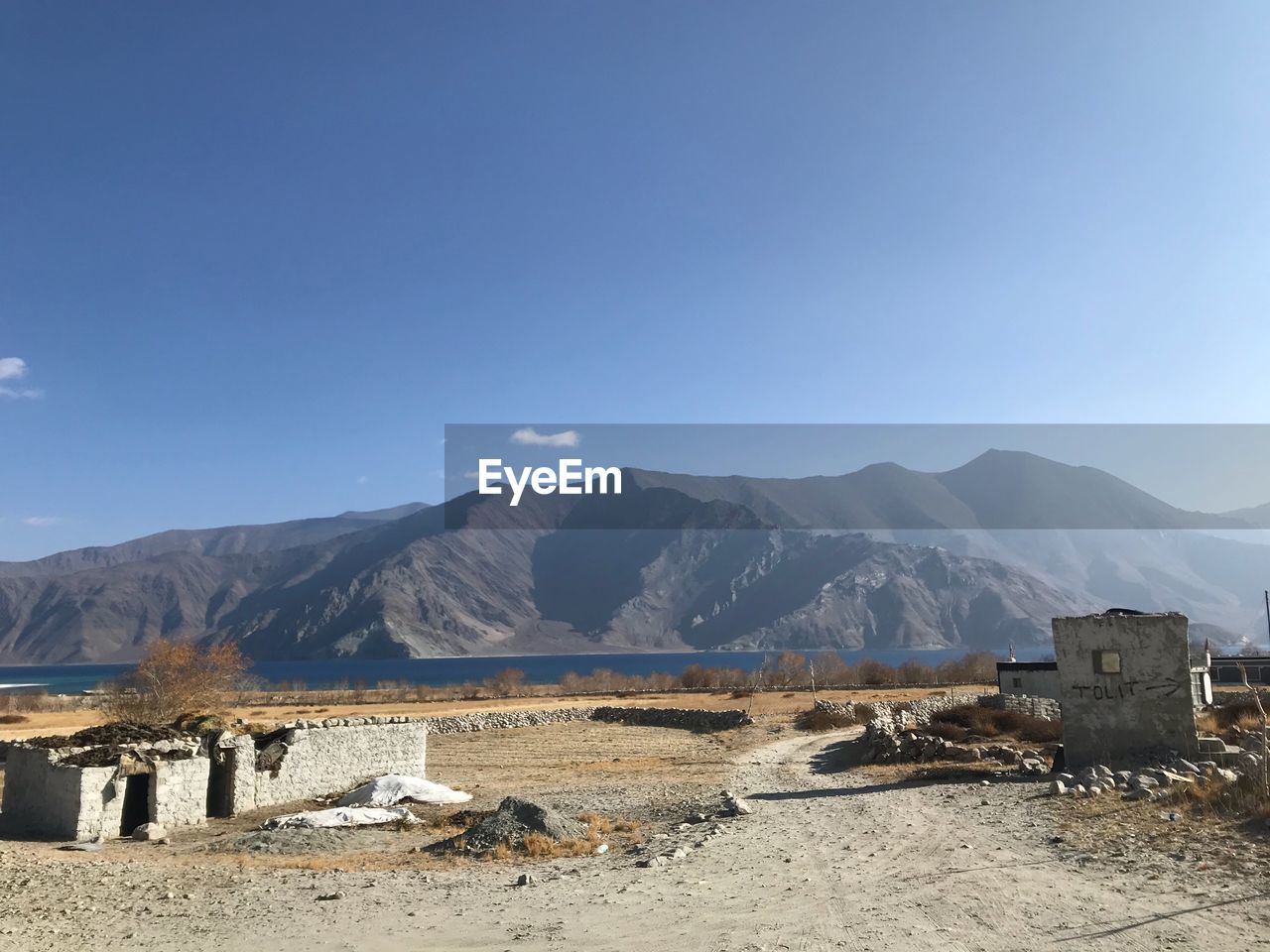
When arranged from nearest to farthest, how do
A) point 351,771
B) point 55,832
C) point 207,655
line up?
point 55,832 < point 351,771 < point 207,655

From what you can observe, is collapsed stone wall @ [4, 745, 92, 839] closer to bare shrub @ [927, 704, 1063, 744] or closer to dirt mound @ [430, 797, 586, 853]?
dirt mound @ [430, 797, 586, 853]

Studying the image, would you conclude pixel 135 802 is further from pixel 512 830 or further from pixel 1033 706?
pixel 1033 706

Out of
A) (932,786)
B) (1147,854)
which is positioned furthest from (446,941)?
(932,786)

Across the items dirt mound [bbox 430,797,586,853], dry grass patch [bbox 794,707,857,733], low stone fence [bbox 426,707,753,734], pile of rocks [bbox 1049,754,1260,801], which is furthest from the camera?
low stone fence [bbox 426,707,753,734]

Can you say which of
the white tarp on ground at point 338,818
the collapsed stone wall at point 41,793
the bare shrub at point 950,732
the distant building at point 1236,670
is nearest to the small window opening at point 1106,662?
the bare shrub at point 950,732

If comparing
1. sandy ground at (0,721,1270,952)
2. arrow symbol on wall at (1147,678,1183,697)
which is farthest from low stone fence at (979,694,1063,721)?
sandy ground at (0,721,1270,952)

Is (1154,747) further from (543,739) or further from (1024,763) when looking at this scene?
(543,739)

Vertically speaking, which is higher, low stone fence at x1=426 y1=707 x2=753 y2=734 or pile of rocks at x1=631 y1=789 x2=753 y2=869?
pile of rocks at x1=631 y1=789 x2=753 y2=869
